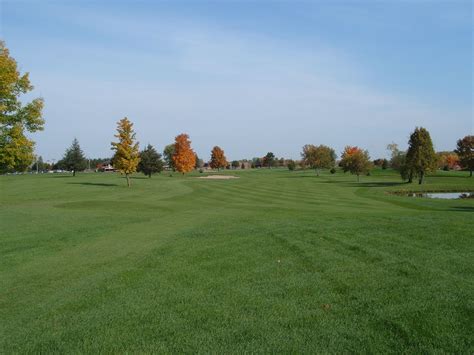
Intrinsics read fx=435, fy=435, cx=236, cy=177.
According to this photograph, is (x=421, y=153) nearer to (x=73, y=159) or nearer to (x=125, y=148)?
(x=125, y=148)

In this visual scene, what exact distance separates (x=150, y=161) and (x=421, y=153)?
43.8 meters

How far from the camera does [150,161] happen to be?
251 feet

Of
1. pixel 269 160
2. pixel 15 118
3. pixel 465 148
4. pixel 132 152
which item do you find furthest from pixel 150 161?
pixel 269 160

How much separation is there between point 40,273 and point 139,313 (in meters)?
4.06

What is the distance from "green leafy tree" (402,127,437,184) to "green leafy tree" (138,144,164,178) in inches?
1646

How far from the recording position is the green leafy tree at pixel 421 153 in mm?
57625

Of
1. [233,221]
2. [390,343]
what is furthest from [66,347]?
[233,221]

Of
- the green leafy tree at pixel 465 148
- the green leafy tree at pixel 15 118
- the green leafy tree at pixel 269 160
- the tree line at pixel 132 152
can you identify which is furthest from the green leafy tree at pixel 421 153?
the green leafy tree at pixel 269 160

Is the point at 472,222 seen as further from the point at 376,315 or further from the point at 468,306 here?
the point at 376,315

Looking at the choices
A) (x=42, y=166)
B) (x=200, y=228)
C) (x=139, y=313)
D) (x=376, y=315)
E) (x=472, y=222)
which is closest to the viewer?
(x=376, y=315)

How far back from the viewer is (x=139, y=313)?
248 inches

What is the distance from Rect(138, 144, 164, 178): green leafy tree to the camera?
2997 inches

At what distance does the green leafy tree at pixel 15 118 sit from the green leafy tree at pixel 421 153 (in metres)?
47.7

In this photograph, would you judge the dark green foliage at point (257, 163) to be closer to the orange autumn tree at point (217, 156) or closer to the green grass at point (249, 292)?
the orange autumn tree at point (217, 156)
